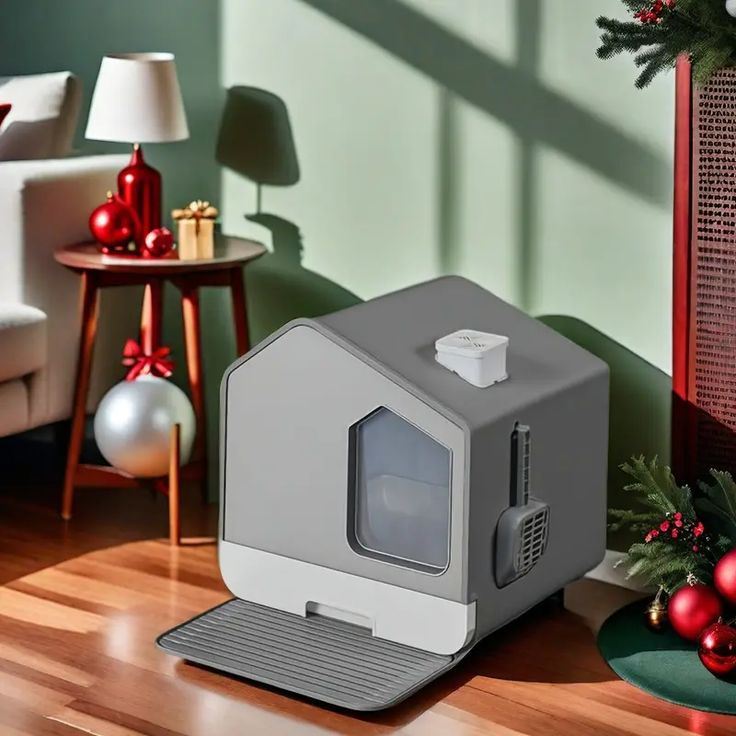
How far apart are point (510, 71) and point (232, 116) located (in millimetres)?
746

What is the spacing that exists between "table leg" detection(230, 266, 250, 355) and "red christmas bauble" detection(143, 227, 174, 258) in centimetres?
16

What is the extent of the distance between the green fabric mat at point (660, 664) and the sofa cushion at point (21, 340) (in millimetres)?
1355

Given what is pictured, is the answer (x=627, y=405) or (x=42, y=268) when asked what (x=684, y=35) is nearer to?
(x=627, y=405)

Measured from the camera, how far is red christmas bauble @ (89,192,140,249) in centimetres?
311

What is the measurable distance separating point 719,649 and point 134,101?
1.68 meters

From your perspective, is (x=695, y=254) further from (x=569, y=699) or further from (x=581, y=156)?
(x=569, y=699)

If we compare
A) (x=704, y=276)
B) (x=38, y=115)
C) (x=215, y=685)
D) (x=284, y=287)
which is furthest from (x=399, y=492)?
(x=38, y=115)

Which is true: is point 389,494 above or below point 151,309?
below

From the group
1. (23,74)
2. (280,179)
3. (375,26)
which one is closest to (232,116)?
(280,179)

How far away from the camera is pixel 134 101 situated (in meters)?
3.12

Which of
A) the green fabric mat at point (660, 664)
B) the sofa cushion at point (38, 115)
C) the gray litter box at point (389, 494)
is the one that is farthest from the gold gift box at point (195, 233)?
the green fabric mat at point (660, 664)

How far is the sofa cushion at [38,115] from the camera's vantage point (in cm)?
329

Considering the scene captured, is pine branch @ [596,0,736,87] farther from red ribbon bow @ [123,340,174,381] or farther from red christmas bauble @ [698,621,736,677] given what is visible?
red ribbon bow @ [123,340,174,381]

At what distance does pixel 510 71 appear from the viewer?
291cm
